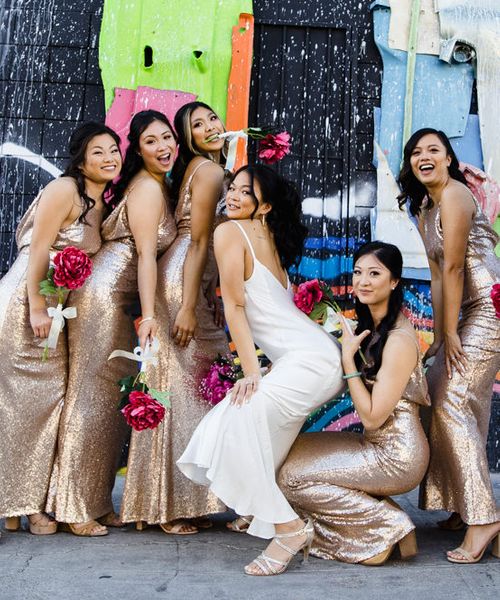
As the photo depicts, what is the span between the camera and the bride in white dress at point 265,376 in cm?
335

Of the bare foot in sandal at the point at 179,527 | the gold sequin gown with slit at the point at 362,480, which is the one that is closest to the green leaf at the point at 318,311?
the gold sequin gown with slit at the point at 362,480

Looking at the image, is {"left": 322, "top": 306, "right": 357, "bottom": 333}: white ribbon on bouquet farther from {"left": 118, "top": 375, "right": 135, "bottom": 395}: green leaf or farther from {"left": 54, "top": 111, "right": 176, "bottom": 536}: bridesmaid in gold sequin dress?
{"left": 118, "top": 375, "right": 135, "bottom": 395}: green leaf

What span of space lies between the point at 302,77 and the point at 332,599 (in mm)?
3762

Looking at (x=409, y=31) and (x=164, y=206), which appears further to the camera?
(x=409, y=31)

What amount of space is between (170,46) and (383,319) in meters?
2.80

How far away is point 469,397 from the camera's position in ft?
12.3

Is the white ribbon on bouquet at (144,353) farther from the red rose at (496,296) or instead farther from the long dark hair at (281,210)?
the red rose at (496,296)

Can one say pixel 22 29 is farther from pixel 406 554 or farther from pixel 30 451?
pixel 406 554

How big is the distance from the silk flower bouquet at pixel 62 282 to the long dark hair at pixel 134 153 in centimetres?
44

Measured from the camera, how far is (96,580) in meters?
3.20

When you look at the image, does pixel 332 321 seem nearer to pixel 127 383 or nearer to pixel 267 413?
pixel 267 413

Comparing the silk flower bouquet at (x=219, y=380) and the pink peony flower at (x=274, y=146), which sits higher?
the pink peony flower at (x=274, y=146)

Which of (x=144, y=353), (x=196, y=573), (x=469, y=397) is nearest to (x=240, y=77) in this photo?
(x=144, y=353)

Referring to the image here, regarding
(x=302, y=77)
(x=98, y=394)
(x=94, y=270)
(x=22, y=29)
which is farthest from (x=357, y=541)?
(x=22, y=29)
